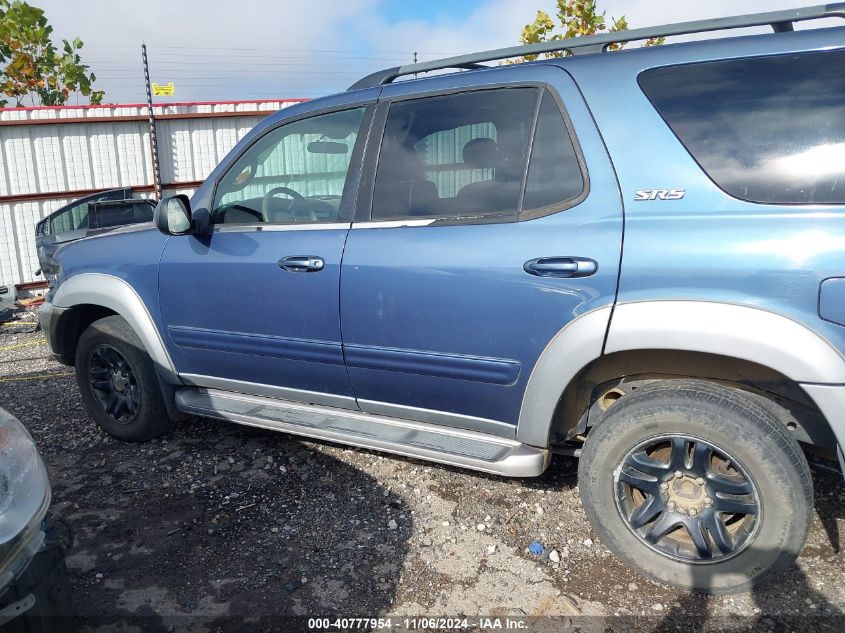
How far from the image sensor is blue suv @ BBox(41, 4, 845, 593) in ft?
7.02

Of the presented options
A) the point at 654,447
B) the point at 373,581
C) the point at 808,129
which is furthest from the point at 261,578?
the point at 808,129

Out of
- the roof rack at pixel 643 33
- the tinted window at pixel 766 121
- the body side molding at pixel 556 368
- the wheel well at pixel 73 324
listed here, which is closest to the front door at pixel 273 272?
the roof rack at pixel 643 33

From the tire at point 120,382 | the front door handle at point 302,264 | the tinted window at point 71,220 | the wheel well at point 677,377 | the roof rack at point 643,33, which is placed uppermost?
the roof rack at point 643,33

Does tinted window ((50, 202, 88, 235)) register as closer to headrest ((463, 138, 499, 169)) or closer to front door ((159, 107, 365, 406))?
front door ((159, 107, 365, 406))

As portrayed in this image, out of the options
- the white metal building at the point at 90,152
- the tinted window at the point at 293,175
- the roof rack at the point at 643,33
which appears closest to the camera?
the roof rack at the point at 643,33

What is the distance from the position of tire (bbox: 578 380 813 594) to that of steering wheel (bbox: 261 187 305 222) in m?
1.83

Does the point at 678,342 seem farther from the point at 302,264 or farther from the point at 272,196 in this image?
the point at 272,196

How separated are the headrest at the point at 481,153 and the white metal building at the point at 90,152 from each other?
9.35 metres

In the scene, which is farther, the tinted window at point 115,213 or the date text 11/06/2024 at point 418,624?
the tinted window at point 115,213

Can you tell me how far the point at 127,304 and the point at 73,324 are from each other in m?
0.70

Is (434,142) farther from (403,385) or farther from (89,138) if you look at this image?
(89,138)

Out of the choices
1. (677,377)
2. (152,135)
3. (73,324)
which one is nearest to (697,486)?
(677,377)

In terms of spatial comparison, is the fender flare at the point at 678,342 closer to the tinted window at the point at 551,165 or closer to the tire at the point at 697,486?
the tire at the point at 697,486

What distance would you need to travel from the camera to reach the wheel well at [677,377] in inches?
90.3
